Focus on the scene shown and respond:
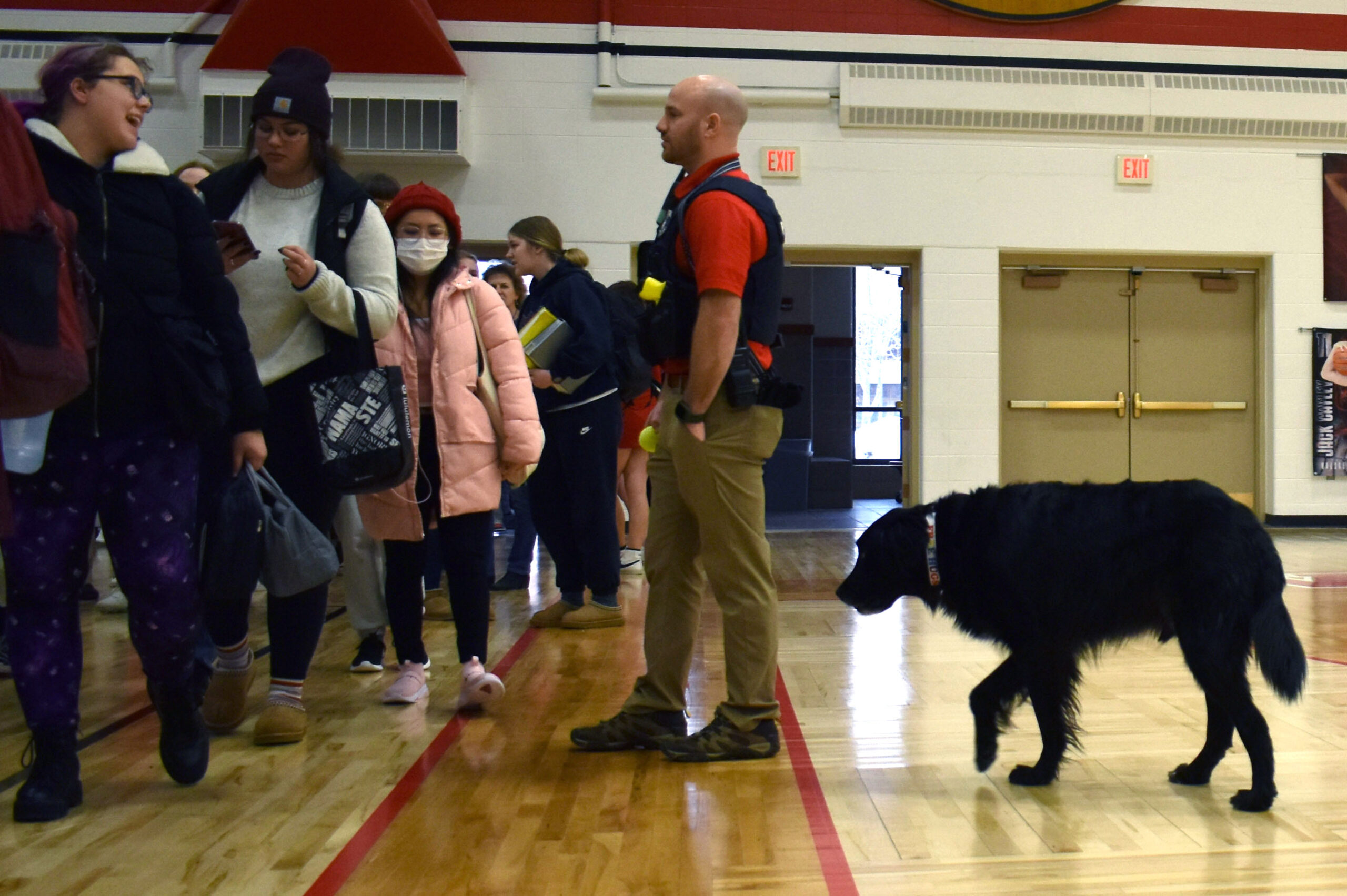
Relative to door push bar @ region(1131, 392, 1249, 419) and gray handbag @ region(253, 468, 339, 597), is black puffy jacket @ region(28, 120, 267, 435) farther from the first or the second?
door push bar @ region(1131, 392, 1249, 419)

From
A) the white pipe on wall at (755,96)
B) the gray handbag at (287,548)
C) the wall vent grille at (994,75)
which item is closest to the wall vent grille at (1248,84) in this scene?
the wall vent grille at (994,75)

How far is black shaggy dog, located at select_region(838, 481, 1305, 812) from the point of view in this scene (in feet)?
6.33

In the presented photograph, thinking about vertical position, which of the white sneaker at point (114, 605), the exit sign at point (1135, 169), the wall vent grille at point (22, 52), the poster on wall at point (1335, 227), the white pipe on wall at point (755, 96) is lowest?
the white sneaker at point (114, 605)

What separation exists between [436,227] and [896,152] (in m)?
5.19

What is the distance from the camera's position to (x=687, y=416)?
7.24 feet

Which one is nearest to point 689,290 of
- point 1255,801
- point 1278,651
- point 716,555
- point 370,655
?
point 716,555

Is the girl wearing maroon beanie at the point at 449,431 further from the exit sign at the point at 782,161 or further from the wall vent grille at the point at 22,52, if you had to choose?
the wall vent grille at the point at 22,52

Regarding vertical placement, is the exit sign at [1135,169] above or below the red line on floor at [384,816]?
above

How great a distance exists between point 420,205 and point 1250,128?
662 cm

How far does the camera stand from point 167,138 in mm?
7004

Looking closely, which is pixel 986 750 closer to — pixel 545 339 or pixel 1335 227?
pixel 545 339

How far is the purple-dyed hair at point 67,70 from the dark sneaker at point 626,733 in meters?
1.52

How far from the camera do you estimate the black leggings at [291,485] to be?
237 cm

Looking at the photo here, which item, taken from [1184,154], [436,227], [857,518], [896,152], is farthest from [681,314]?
[857,518]
